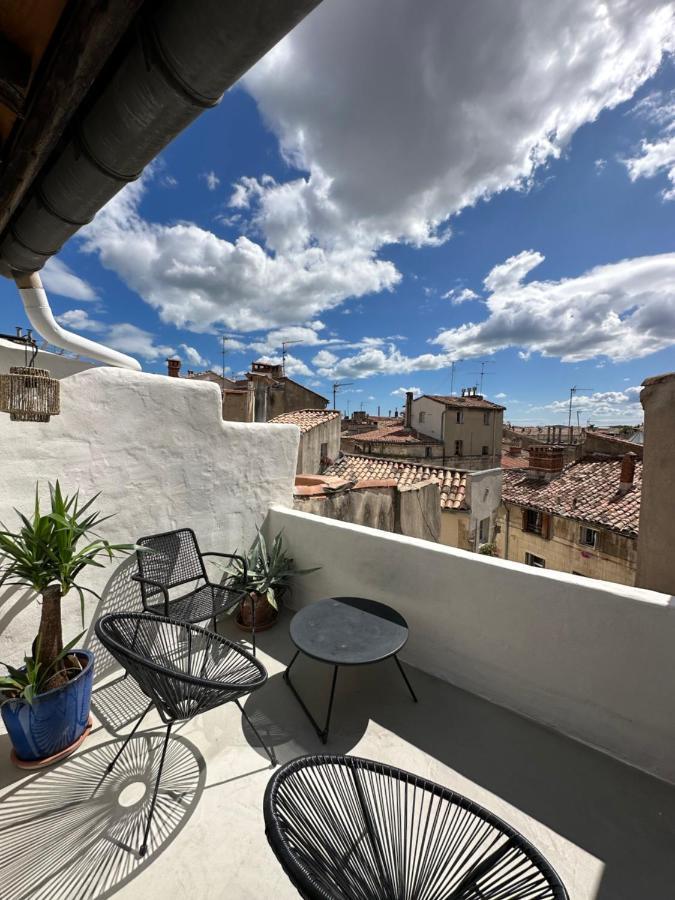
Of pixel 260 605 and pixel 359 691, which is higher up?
pixel 260 605

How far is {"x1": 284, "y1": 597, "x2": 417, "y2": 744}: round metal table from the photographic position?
238 cm

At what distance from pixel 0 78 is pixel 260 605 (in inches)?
151

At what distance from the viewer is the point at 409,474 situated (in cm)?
1126

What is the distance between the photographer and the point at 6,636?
7.87 feet

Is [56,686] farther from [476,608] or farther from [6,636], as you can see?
[476,608]

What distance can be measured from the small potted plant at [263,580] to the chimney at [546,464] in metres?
15.8

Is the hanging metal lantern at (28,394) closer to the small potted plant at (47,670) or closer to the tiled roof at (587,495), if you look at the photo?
the small potted plant at (47,670)

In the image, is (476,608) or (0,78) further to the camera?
(476,608)

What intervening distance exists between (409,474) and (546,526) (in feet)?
22.9

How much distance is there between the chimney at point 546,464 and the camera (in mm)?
16281

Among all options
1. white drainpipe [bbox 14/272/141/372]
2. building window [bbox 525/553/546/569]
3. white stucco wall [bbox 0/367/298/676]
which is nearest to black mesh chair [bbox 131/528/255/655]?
white stucco wall [bbox 0/367/298/676]

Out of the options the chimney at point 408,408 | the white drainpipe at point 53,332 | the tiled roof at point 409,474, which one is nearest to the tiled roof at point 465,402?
the chimney at point 408,408

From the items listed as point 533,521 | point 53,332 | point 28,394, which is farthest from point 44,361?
point 533,521

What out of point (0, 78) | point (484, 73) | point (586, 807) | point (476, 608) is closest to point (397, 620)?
point (476, 608)
